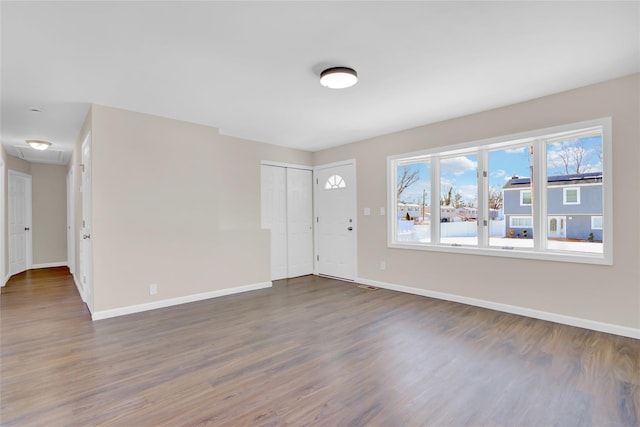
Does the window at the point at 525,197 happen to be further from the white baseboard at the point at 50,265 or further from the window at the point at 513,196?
the white baseboard at the point at 50,265

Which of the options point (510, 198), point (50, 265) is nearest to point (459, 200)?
point (510, 198)

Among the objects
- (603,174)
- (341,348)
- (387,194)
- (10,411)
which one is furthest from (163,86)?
(603,174)

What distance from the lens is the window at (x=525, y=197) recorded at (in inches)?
149

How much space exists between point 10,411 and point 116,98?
9.65ft

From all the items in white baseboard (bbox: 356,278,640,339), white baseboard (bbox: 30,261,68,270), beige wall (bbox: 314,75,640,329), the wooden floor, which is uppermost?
beige wall (bbox: 314,75,640,329)

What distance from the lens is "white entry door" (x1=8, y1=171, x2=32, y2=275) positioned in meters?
6.08

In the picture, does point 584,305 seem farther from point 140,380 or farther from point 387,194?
point 140,380

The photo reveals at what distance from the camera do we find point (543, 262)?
3514 millimetres

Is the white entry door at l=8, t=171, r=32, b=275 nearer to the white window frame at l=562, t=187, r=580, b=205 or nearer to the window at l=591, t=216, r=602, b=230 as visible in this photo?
the white window frame at l=562, t=187, r=580, b=205

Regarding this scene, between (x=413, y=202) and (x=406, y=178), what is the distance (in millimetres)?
414

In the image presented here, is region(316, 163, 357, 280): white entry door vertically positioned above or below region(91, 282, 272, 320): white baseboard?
above

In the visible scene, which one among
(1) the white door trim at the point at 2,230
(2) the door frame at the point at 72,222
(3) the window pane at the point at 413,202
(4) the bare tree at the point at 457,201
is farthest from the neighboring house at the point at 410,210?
(1) the white door trim at the point at 2,230

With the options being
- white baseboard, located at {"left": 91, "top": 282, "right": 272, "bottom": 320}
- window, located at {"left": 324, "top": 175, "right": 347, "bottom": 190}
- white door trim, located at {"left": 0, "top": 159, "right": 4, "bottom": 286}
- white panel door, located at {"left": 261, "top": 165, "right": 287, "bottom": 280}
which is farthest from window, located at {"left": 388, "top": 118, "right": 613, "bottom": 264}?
white door trim, located at {"left": 0, "top": 159, "right": 4, "bottom": 286}

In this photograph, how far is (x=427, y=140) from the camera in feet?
14.9
